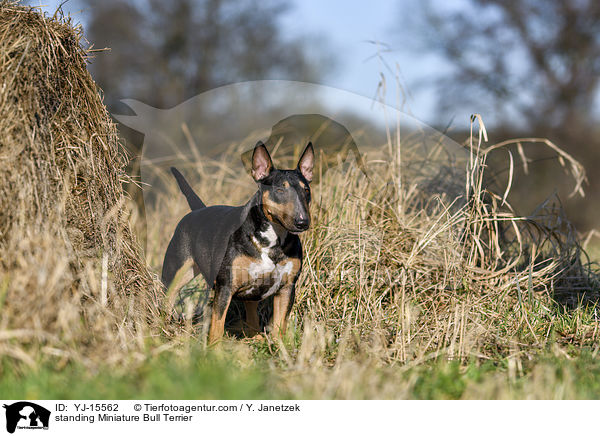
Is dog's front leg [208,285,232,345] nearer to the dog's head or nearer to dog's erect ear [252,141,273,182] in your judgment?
the dog's head

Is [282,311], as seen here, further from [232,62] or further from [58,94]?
[232,62]

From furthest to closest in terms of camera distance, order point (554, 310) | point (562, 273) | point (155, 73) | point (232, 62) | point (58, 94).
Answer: point (232, 62) → point (155, 73) → point (562, 273) → point (554, 310) → point (58, 94)

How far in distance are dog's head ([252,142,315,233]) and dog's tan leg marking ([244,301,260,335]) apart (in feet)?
3.63

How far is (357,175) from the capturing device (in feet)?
17.4

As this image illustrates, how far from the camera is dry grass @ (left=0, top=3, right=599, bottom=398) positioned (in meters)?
2.77

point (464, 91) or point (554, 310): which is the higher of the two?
point (464, 91)

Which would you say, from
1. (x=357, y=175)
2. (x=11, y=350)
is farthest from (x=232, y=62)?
(x=11, y=350)

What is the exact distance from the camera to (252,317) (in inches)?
178

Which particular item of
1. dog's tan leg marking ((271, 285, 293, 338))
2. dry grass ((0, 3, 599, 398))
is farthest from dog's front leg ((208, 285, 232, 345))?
dog's tan leg marking ((271, 285, 293, 338))
